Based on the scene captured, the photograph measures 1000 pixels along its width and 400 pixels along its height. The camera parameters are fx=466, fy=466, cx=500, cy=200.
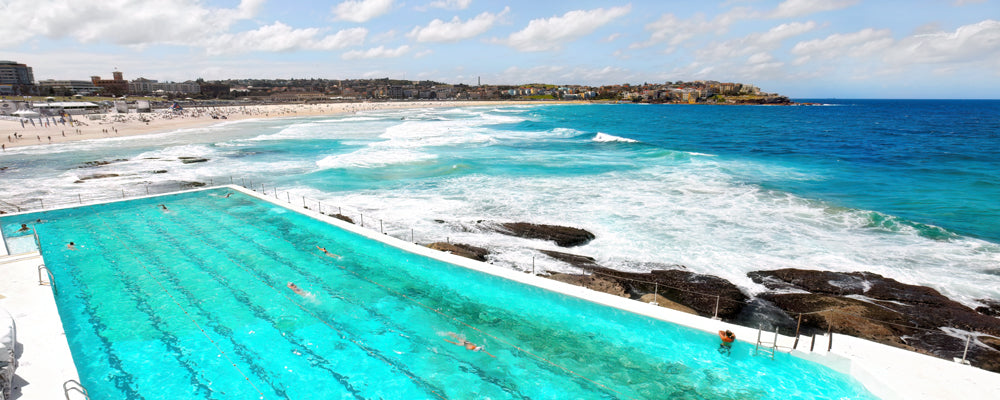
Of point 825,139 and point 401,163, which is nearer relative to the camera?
point 401,163

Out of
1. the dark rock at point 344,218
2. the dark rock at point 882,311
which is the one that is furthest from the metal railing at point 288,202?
the dark rock at point 882,311

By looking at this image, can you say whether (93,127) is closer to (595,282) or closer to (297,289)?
(297,289)

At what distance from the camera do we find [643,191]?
25141mm

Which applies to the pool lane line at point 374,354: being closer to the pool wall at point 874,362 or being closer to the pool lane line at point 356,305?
the pool lane line at point 356,305

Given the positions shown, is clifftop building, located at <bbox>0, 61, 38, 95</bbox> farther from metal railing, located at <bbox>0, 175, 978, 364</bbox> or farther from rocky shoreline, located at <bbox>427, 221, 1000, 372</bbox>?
rocky shoreline, located at <bbox>427, 221, 1000, 372</bbox>

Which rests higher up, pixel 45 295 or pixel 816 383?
pixel 45 295

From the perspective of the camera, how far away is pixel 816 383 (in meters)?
9.00

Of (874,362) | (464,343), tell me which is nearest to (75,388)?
(464,343)

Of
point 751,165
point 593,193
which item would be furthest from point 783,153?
point 593,193

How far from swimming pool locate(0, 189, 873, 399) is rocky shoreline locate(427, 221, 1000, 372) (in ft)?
5.34

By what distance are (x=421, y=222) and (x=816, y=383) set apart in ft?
46.8

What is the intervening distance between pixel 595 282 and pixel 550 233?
487 cm

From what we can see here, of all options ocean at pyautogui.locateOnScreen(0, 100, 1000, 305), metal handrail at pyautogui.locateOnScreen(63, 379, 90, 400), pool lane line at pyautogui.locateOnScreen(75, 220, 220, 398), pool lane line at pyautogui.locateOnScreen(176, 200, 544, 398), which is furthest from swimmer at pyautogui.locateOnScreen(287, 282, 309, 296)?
ocean at pyautogui.locateOnScreen(0, 100, 1000, 305)

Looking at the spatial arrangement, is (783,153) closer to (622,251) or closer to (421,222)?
(622,251)
